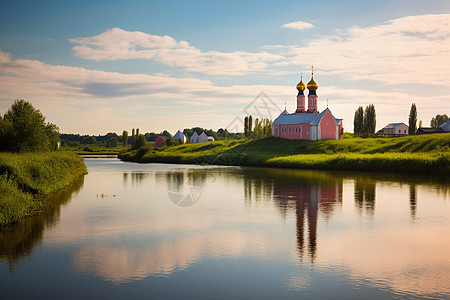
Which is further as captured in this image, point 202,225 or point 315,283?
point 202,225

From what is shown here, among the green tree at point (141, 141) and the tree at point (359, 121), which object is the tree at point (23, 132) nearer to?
the green tree at point (141, 141)

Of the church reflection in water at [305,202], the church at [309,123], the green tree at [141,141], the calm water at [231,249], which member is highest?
the church at [309,123]

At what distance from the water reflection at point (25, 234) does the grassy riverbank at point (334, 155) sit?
42351 millimetres

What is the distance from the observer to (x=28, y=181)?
1022 inches

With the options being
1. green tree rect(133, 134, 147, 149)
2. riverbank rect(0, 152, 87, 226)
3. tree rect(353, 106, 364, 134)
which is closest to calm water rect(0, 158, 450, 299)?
riverbank rect(0, 152, 87, 226)

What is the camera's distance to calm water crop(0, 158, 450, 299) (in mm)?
11609

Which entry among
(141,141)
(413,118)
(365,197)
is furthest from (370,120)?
(365,197)

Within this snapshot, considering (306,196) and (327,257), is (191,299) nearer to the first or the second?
(327,257)

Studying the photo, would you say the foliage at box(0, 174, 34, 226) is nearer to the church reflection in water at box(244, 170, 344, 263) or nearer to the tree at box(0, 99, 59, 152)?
the church reflection in water at box(244, 170, 344, 263)

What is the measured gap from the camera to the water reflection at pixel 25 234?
14742mm

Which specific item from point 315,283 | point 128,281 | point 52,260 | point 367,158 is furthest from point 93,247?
point 367,158

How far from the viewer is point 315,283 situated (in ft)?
39.1

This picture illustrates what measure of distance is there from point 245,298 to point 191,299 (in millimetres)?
1393

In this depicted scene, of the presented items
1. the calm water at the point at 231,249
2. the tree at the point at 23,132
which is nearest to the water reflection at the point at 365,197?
the calm water at the point at 231,249
